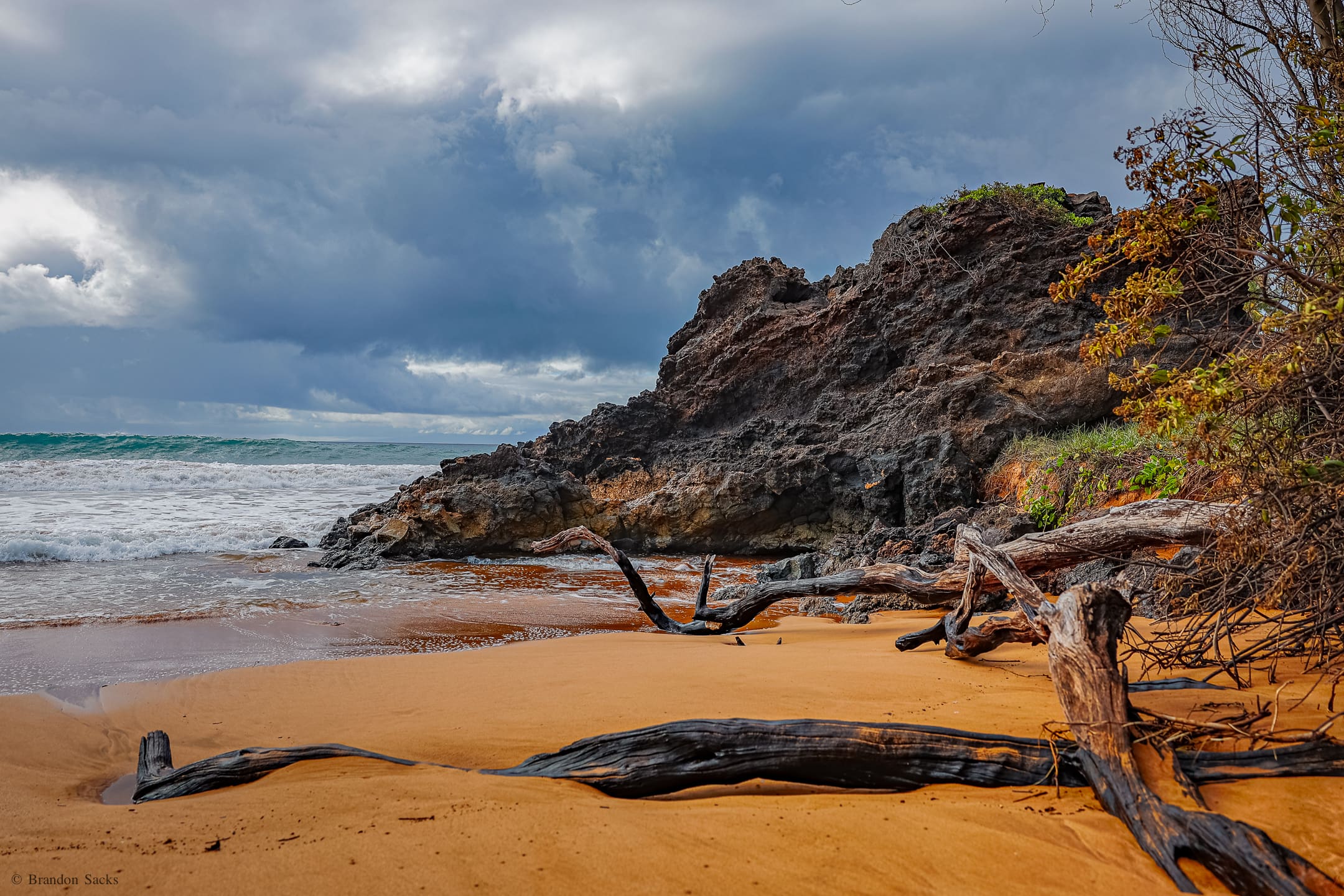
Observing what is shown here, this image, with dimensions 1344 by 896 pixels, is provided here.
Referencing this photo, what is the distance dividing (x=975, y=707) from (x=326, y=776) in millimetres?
3127

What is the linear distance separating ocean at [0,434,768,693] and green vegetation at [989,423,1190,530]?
206 inches

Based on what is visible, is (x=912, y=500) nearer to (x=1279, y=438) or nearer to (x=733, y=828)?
(x=1279, y=438)

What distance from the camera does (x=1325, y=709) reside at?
10.4ft

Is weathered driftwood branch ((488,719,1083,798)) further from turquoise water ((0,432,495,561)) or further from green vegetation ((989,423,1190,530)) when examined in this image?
turquoise water ((0,432,495,561))

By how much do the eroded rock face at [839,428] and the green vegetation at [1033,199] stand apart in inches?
10.0

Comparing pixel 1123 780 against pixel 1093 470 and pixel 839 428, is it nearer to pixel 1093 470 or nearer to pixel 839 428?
pixel 1093 470

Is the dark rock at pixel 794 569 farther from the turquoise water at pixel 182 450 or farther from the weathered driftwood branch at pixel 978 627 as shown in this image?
the turquoise water at pixel 182 450

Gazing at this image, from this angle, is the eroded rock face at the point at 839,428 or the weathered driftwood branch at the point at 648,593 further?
the eroded rock face at the point at 839,428

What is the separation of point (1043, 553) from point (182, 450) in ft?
185

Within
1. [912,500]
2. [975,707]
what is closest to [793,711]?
[975,707]

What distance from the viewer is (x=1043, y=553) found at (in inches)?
233

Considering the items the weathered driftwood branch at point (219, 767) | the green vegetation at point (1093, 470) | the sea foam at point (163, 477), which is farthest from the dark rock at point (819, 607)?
the sea foam at point (163, 477)

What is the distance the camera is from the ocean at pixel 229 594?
6.95 meters

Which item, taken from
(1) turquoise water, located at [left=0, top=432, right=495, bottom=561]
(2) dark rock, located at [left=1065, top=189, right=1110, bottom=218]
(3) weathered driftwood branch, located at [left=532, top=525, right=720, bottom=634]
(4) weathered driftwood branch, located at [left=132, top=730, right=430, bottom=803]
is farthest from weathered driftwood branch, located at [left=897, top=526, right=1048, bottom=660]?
(2) dark rock, located at [left=1065, top=189, right=1110, bottom=218]
